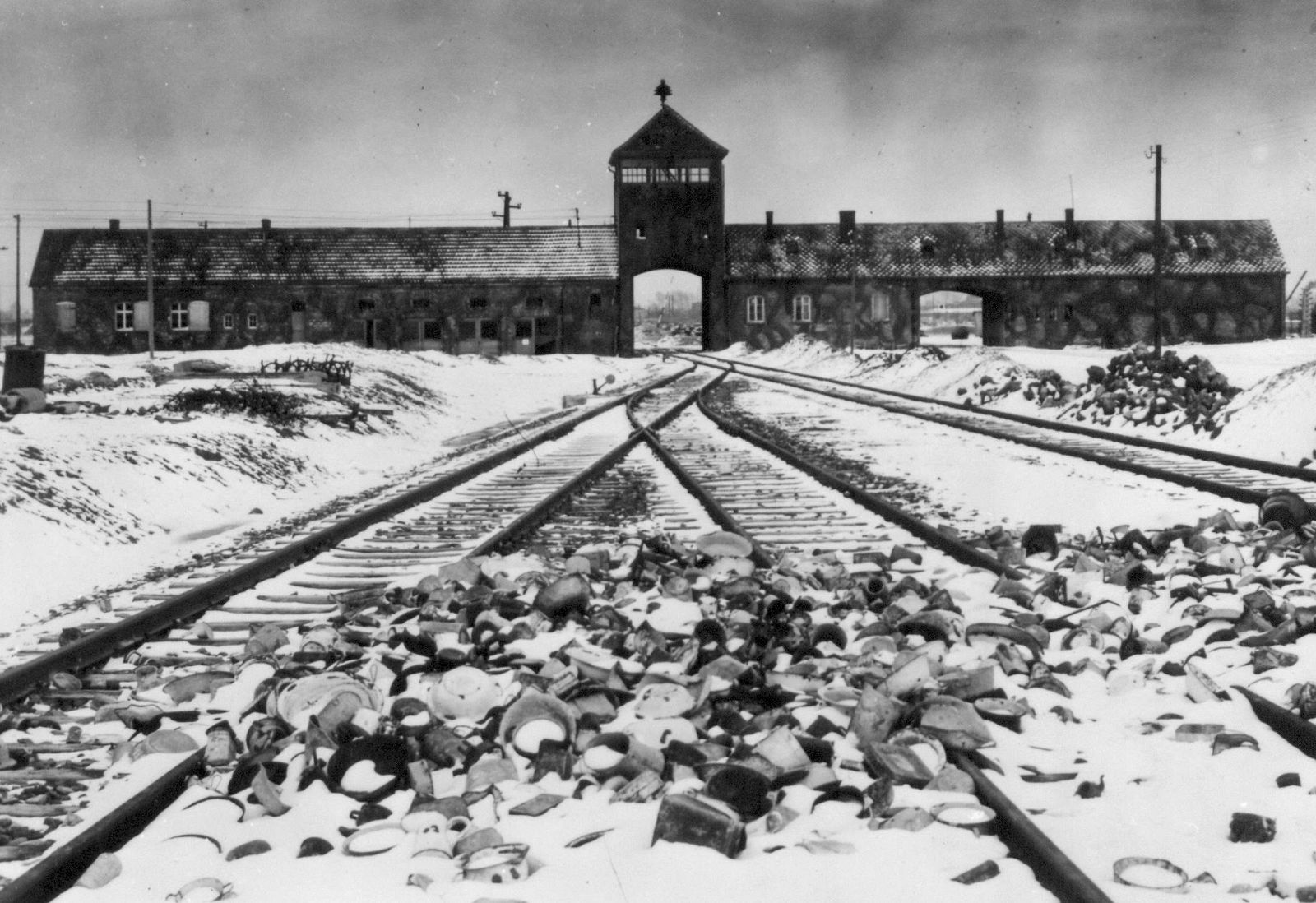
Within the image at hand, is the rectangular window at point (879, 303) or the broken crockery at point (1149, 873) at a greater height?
the rectangular window at point (879, 303)

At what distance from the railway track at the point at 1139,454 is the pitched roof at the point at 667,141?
36.9 meters

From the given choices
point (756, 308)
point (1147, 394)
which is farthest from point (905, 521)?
point (756, 308)

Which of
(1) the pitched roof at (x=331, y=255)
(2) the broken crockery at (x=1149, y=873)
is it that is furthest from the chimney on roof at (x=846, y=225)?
(2) the broken crockery at (x=1149, y=873)

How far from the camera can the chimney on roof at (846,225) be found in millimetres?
61656

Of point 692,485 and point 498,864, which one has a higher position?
point 692,485

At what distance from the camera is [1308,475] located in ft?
34.8

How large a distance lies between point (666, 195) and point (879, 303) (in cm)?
1174

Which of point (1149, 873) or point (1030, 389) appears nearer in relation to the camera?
point (1149, 873)

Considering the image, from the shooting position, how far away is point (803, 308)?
197 ft

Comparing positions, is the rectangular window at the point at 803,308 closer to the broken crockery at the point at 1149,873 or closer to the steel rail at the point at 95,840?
the steel rail at the point at 95,840

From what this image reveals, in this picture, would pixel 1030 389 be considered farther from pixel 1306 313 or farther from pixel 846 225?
pixel 1306 313

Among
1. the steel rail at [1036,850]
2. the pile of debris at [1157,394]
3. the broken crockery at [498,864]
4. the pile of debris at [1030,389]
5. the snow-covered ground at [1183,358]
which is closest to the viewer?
the steel rail at [1036,850]

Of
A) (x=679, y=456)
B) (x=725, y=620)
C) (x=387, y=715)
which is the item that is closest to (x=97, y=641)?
(x=387, y=715)

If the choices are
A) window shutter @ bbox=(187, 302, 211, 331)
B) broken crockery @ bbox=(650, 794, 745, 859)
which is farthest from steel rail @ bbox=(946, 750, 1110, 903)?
window shutter @ bbox=(187, 302, 211, 331)
